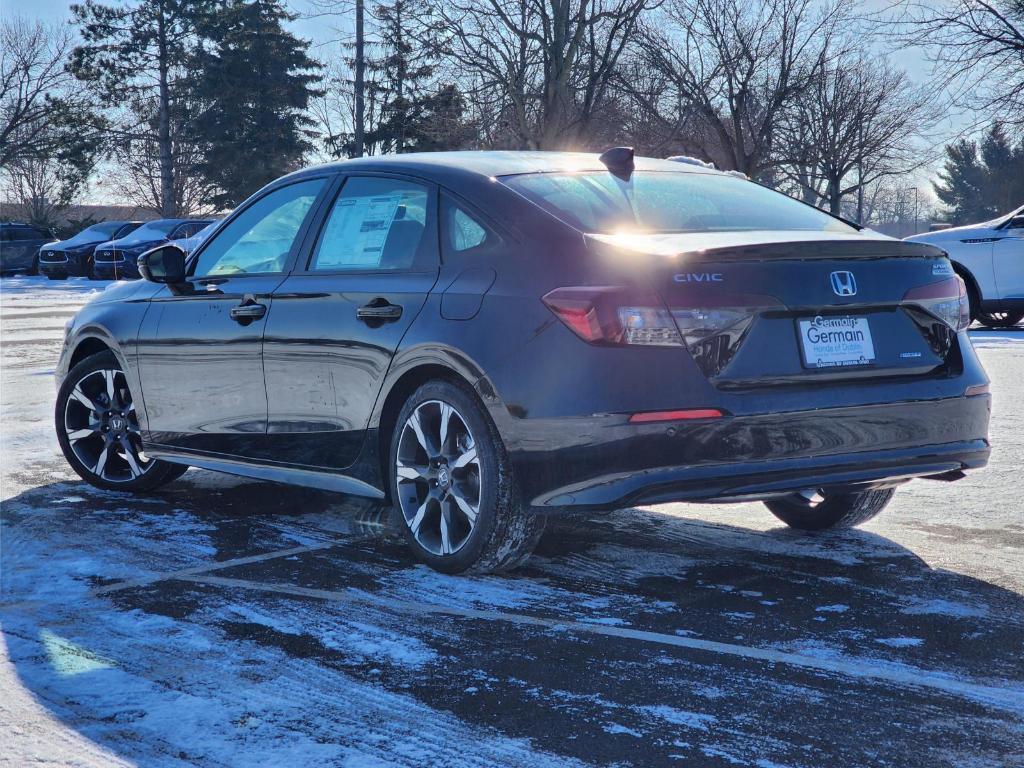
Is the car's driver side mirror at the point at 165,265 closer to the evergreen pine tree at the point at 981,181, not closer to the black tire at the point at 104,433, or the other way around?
the black tire at the point at 104,433

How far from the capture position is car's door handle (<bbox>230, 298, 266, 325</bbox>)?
5463 millimetres

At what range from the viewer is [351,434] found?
507cm

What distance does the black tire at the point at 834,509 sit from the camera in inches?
212

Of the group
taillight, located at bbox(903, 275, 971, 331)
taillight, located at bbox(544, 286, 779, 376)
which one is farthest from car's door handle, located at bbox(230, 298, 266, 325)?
taillight, located at bbox(903, 275, 971, 331)

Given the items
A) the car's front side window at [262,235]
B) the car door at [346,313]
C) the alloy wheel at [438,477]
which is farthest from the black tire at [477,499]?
the car's front side window at [262,235]

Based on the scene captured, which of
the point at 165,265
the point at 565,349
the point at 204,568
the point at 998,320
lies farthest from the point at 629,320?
the point at 998,320

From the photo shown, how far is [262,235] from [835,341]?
2.65 meters

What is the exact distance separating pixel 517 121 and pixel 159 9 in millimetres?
29191

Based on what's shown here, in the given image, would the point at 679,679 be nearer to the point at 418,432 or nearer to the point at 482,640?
Answer: the point at 482,640

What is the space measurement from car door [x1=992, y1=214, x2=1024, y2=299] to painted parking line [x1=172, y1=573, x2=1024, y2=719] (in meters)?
12.9

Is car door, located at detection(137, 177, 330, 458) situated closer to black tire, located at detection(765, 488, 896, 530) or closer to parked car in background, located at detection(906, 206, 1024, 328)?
black tire, located at detection(765, 488, 896, 530)

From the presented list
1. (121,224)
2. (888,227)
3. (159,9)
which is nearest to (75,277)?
(121,224)

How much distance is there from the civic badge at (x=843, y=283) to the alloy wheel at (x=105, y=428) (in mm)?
3574

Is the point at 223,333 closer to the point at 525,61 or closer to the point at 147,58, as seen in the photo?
the point at 525,61
